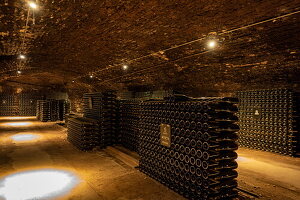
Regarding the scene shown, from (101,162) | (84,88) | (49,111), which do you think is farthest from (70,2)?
(49,111)

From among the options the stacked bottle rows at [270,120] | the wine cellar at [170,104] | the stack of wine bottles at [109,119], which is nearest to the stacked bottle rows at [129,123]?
the wine cellar at [170,104]


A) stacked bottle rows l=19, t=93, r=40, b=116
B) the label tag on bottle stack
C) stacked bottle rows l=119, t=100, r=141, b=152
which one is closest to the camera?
the label tag on bottle stack

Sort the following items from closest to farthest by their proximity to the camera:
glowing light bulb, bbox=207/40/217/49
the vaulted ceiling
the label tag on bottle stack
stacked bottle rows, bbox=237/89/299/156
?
1. the vaulted ceiling
2. the label tag on bottle stack
3. glowing light bulb, bbox=207/40/217/49
4. stacked bottle rows, bbox=237/89/299/156

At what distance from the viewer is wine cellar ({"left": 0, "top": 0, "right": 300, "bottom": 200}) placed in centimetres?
454

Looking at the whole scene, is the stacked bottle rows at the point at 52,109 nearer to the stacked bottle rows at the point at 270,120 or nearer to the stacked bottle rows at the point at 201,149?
the stacked bottle rows at the point at 270,120

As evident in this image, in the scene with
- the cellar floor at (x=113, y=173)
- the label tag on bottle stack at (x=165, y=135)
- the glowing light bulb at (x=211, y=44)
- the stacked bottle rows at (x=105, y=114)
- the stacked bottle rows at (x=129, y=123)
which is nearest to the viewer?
the cellar floor at (x=113, y=173)

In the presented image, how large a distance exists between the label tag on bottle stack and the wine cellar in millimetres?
25

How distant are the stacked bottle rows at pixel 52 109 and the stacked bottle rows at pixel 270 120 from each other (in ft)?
57.4

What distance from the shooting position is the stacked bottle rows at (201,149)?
14.0 ft

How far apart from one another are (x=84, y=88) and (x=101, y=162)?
1169 cm

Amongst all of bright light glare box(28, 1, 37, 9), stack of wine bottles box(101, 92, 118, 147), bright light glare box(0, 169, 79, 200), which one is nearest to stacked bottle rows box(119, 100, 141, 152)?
stack of wine bottles box(101, 92, 118, 147)

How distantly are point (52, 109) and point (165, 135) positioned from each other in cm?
1843

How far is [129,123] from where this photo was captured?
31.1 ft

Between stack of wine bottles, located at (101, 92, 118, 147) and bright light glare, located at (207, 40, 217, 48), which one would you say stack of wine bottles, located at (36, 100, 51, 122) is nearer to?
stack of wine bottles, located at (101, 92, 118, 147)
